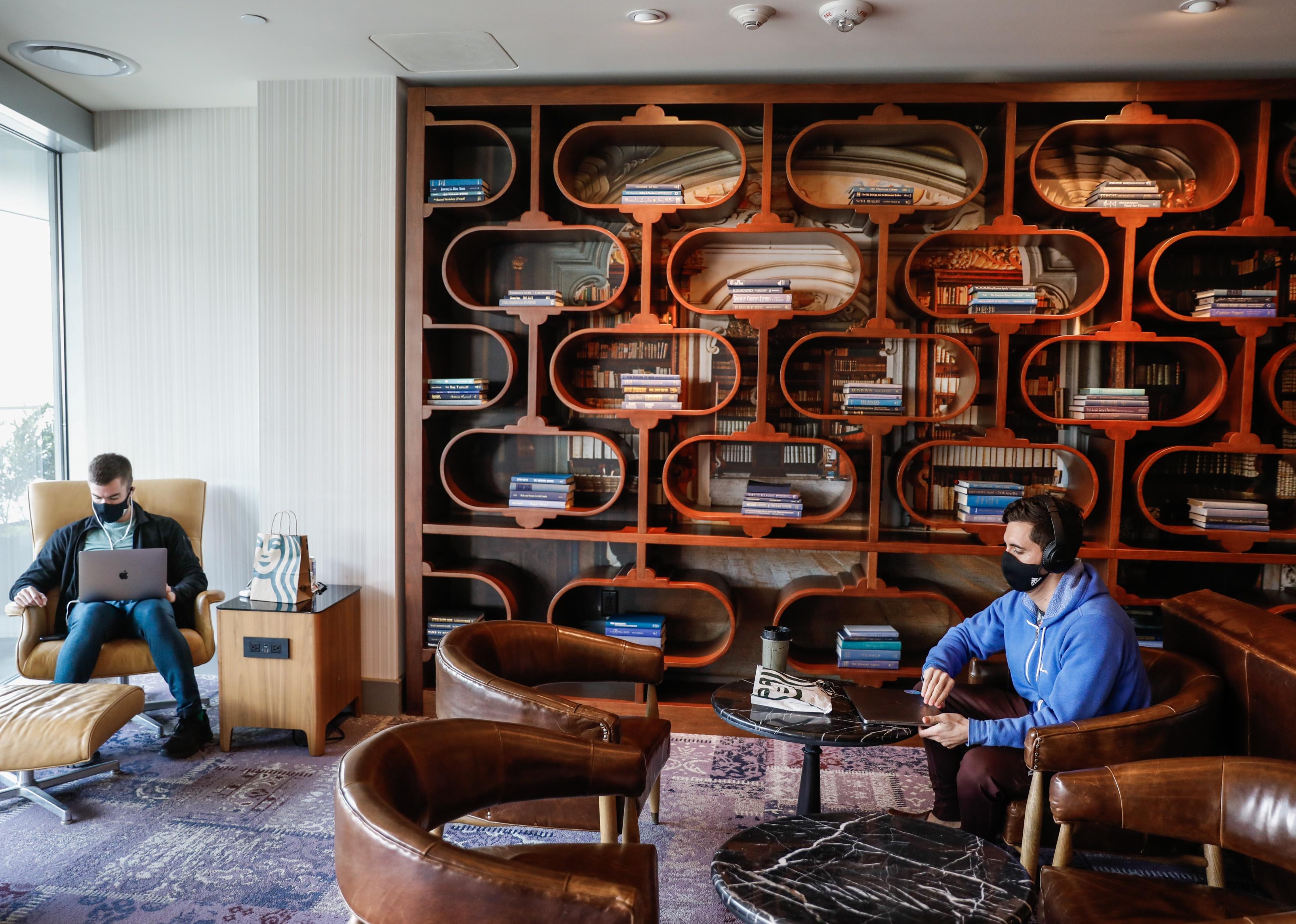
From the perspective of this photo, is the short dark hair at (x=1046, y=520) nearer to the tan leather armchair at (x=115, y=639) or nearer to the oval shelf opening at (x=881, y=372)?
the oval shelf opening at (x=881, y=372)

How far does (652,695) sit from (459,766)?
48.3 inches

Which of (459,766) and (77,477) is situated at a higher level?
(77,477)

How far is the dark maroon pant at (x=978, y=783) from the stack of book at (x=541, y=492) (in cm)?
178

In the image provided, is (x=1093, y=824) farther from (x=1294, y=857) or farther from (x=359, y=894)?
(x=359, y=894)

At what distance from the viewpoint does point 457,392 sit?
12.1 ft

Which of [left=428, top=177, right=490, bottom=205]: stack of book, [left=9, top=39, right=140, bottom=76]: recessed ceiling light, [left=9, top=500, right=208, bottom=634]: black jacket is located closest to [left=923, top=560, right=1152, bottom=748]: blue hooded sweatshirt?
[left=428, top=177, right=490, bottom=205]: stack of book

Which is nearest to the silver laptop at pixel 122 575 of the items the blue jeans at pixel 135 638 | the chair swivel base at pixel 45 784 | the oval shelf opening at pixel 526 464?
the blue jeans at pixel 135 638

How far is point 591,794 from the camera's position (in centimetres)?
193

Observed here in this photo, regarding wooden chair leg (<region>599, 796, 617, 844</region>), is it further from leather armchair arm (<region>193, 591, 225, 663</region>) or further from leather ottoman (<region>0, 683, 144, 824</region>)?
leather armchair arm (<region>193, 591, 225, 663</region>)

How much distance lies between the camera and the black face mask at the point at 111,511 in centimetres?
353

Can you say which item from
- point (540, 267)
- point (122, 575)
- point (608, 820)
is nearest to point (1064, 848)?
point (608, 820)

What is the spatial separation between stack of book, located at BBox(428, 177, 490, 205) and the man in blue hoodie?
2.46m

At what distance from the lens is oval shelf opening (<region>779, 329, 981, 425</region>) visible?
3748mm

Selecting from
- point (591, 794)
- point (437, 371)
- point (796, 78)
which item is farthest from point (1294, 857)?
point (437, 371)
